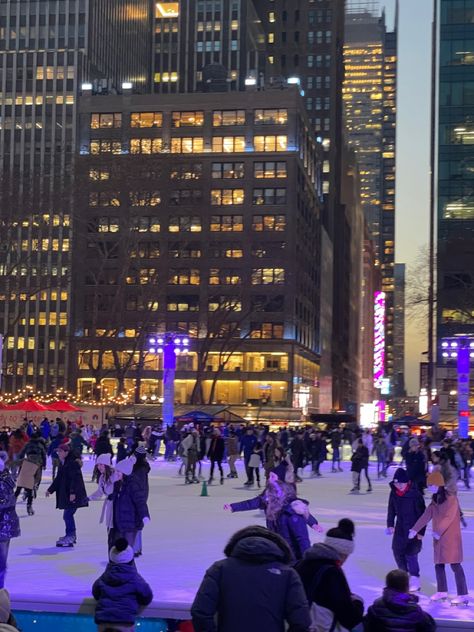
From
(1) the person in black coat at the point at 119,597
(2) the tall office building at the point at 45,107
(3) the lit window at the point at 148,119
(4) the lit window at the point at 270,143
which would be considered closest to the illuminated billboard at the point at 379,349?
(2) the tall office building at the point at 45,107

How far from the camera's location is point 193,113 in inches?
3930

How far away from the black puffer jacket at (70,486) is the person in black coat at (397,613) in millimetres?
9025

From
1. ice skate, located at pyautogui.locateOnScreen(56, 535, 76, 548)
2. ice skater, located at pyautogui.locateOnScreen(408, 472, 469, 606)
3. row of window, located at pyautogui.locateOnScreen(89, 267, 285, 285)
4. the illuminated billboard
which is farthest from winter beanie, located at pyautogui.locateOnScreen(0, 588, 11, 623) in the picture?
the illuminated billboard

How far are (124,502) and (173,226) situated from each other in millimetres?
84292

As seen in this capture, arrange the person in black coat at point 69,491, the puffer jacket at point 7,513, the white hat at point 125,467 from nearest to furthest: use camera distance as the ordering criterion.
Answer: the puffer jacket at point 7,513 → the white hat at point 125,467 → the person in black coat at point 69,491

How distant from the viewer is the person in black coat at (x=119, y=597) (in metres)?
6.24

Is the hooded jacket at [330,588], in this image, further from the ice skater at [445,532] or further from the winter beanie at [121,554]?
the ice skater at [445,532]

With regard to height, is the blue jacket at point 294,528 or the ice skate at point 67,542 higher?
the blue jacket at point 294,528

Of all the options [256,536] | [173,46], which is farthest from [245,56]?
[256,536]

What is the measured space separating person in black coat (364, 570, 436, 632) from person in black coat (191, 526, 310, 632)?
918mm

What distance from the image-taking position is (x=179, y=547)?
14172 millimetres

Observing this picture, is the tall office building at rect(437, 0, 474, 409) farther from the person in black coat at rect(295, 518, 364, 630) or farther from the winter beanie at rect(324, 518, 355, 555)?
the person in black coat at rect(295, 518, 364, 630)

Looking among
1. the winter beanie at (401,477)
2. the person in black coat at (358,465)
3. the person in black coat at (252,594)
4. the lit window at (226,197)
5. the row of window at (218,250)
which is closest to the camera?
the person in black coat at (252,594)

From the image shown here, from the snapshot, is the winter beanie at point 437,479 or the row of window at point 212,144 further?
the row of window at point 212,144
